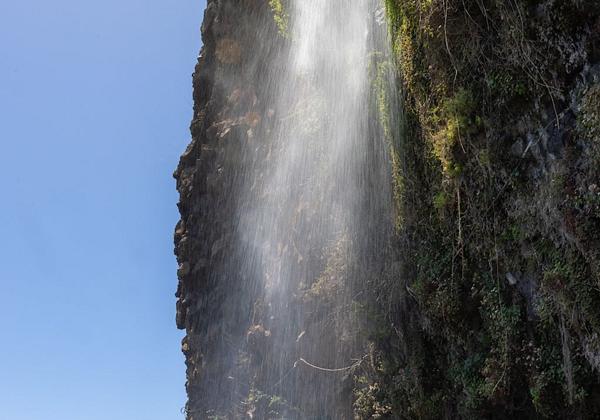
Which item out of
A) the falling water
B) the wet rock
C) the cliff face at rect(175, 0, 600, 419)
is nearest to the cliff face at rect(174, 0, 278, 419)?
the wet rock

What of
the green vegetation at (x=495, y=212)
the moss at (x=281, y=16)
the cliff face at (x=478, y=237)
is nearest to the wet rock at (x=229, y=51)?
the moss at (x=281, y=16)

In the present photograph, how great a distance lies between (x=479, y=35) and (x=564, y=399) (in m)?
4.66

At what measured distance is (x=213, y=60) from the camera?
20438 millimetres

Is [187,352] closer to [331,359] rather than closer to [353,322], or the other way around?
[331,359]

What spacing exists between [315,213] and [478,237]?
22.7 feet

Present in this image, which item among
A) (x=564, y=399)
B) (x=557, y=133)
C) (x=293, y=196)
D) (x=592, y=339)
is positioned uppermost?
(x=293, y=196)

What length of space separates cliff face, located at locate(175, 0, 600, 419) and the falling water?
0.39 feet

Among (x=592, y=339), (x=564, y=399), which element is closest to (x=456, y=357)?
(x=564, y=399)

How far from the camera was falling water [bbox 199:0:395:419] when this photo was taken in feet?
39.9

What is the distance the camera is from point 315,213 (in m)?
14.6

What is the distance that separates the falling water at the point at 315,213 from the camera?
12.2 m

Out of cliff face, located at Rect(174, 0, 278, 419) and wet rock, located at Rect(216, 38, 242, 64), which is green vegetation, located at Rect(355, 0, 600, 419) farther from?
wet rock, located at Rect(216, 38, 242, 64)

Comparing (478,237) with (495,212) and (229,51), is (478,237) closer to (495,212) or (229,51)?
(495,212)

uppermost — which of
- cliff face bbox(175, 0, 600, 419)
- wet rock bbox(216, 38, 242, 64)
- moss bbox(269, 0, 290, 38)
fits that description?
wet rock bbox(216, 38, 242, 64)
